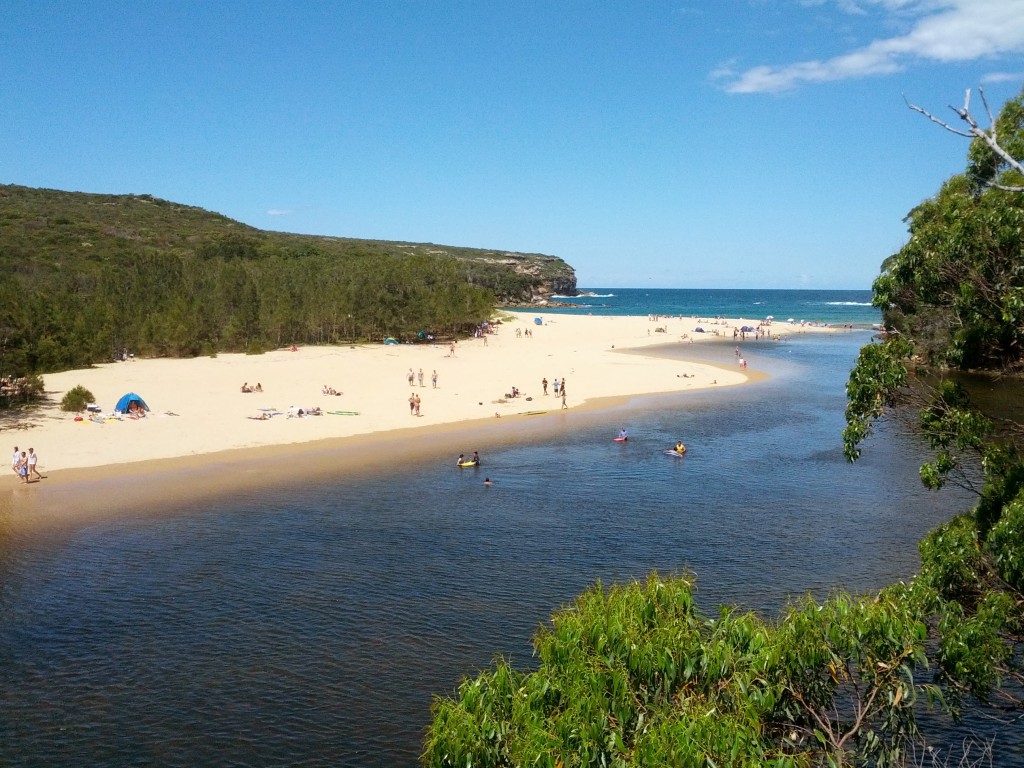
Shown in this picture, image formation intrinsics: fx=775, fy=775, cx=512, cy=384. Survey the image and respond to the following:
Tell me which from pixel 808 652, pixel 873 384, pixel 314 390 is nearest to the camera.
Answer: pixel 808 652

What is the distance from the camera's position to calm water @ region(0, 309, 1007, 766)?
45.2 ft

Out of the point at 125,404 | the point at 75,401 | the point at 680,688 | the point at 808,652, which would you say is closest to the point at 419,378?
the point at 125,404

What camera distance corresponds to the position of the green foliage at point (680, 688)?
7.00 metres

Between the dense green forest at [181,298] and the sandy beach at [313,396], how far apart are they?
109 inches

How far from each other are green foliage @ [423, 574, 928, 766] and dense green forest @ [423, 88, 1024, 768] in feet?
0.06

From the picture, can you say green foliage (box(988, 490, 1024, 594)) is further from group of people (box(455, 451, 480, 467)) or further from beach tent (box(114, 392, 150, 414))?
beach tent (box(114, 392, 150, 414))

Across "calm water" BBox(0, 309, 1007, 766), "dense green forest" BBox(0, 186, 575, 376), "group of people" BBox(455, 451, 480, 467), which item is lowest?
"calm water" BBox(0, 309, 1007, 766)

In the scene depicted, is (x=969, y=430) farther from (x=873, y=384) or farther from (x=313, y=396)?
(x=313, y=396)

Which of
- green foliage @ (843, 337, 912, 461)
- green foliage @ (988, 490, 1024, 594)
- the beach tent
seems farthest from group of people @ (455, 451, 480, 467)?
green foliage @ (988, 490, 1024, 594)

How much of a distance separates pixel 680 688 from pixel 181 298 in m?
61.8

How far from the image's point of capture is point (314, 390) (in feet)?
156

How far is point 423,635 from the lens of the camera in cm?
1683

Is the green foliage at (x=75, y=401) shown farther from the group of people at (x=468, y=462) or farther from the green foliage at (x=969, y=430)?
the green foliage at (x=969, y=430)

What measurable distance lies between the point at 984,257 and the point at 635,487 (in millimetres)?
20780
